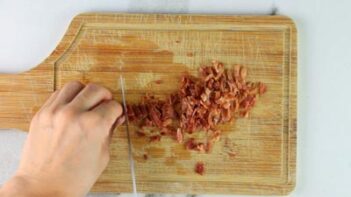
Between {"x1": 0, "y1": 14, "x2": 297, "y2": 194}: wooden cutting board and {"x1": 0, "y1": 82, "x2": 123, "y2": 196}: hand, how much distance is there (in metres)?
0.11

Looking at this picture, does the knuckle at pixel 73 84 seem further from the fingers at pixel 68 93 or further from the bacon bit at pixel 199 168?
the bacon bit at pixel 199 168

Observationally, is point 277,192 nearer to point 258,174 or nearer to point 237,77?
point 258,174

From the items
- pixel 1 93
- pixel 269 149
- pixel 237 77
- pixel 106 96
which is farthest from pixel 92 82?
pixel 269 149

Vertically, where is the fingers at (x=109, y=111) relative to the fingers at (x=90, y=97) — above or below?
below

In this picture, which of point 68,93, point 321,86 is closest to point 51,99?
point 68,93

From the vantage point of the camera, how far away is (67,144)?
92 centimetres

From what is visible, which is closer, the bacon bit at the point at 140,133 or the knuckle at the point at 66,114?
the knuckle at the point at 66,114

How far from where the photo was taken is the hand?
0.89m

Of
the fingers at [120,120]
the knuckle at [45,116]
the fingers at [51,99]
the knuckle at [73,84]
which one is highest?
the knuckle at [73,84]

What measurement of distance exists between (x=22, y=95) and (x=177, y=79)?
Result: 0.37 m

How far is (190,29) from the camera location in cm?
108

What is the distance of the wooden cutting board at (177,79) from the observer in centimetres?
106

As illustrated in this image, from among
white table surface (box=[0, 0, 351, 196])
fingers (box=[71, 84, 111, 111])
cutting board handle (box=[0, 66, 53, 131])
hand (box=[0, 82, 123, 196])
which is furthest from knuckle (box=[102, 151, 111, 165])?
white table surface (box=[0, 0, 351, 196])

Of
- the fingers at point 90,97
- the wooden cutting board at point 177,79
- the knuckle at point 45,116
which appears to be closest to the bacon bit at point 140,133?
the wooden cutting board at point 177,79
